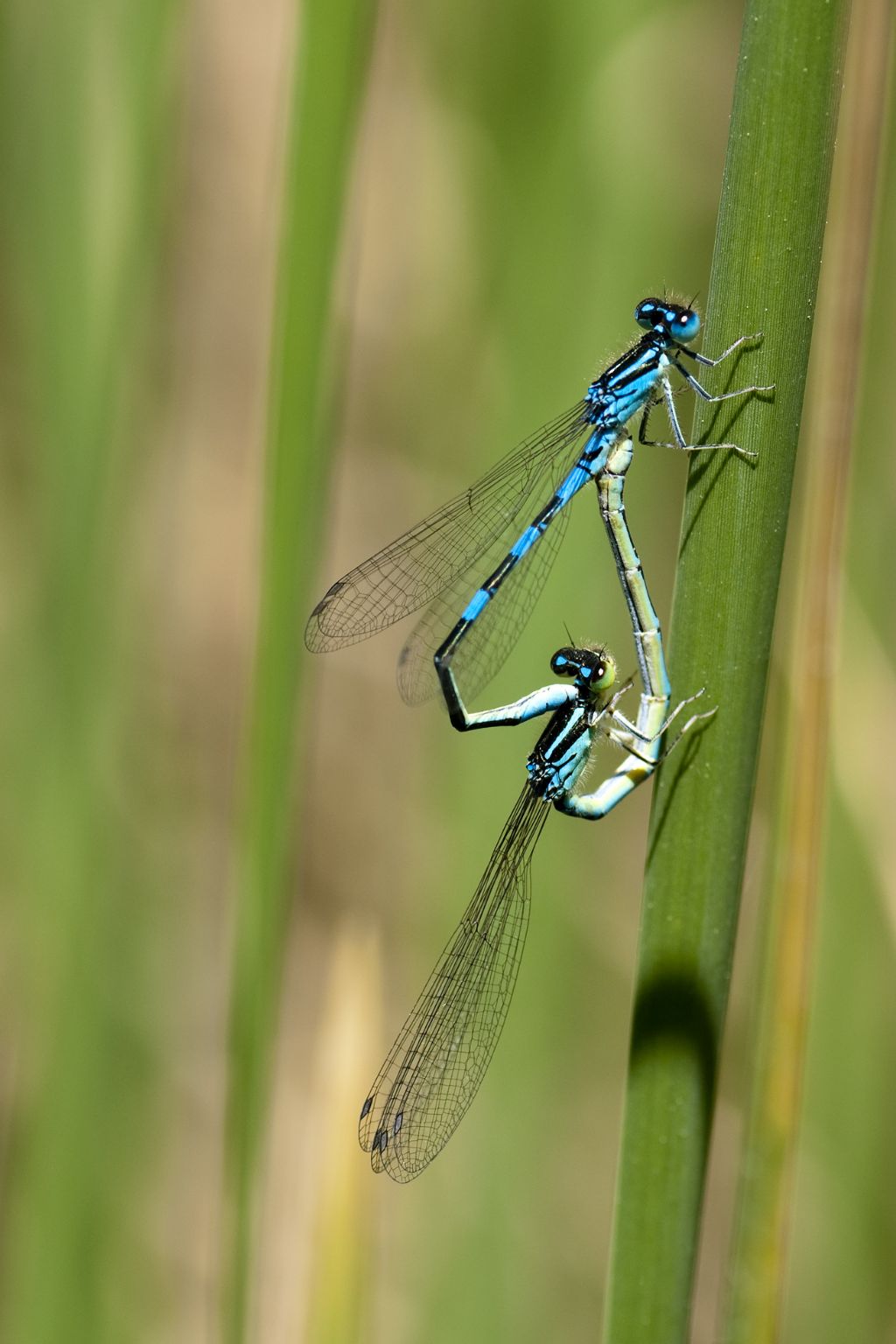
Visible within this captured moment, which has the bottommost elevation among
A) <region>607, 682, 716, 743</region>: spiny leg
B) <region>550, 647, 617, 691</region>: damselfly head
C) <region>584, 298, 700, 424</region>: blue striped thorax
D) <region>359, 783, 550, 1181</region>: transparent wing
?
<region>359, 783, 550, 1181</region>: transparent wing

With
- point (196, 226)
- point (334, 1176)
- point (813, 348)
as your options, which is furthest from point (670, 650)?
point (196, 226)

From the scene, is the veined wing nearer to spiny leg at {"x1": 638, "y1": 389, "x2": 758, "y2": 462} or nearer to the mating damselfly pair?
the mating damselfly pair

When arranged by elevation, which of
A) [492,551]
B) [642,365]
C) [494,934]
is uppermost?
[642,365]

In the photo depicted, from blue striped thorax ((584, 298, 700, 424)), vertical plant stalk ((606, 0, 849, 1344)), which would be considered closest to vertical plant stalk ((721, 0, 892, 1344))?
vertical plant stalk ((606, 0, 849, 1344))

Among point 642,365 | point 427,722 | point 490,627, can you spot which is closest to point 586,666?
point 490,627

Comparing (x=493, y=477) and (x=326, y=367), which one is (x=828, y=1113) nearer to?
(x=493, y=477)

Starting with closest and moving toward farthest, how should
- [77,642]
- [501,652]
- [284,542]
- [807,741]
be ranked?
[284,542] < [807,741] < [77,642] < [501,652]

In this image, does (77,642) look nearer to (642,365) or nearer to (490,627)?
(490,627)
